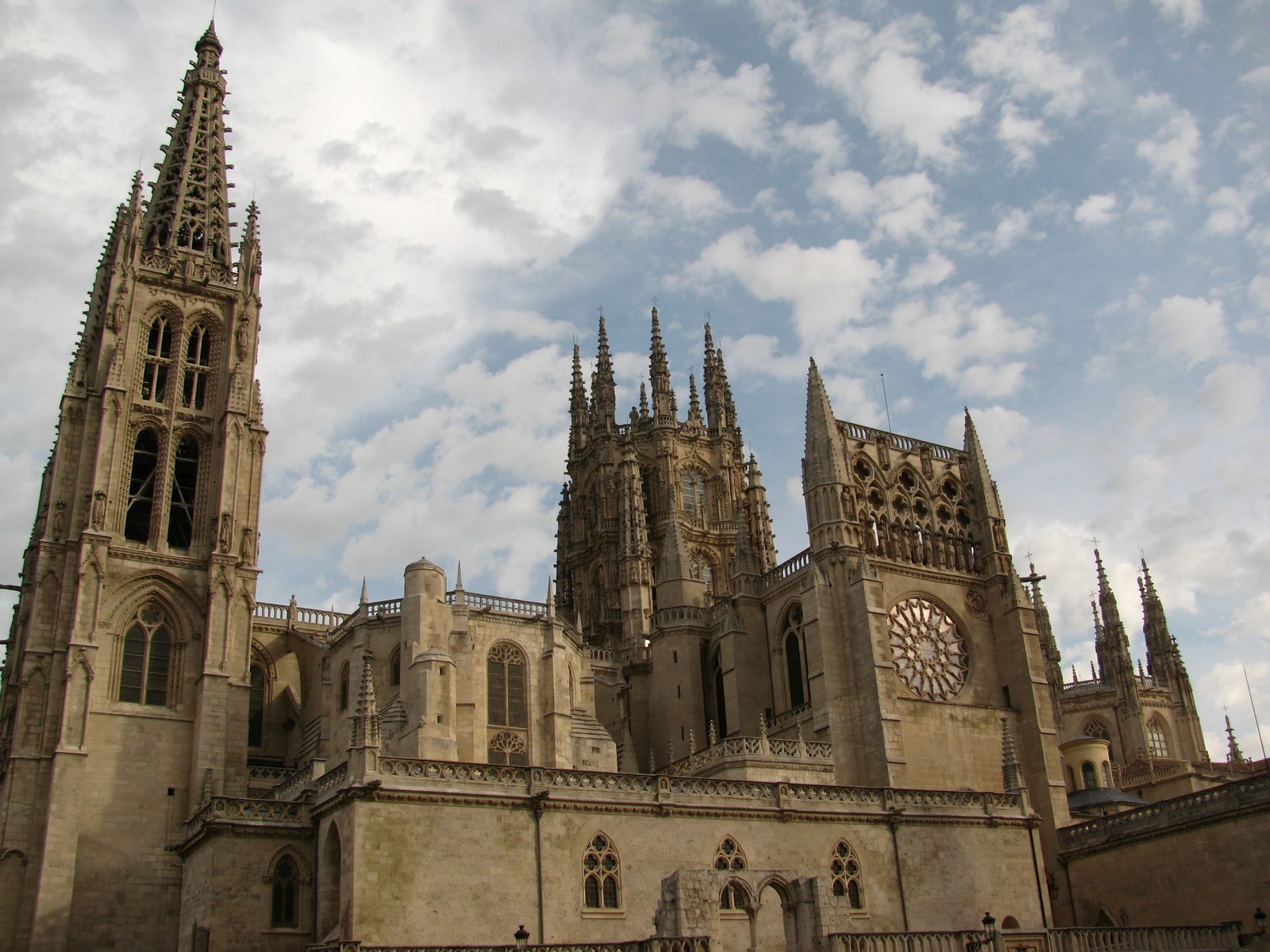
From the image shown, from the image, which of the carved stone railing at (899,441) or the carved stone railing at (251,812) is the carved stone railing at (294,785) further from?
the carved stone railing at (899,441)

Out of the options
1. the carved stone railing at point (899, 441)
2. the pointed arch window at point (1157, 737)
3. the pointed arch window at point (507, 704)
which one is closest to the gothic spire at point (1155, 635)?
the pointed arch window at point (1157, 737)

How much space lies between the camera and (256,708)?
45469 millimetres

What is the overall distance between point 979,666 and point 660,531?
22.2 metres

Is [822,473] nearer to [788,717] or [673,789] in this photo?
[788,717]

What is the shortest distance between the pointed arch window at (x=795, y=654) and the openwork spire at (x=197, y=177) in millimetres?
26506

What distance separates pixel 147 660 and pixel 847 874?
23.6 m

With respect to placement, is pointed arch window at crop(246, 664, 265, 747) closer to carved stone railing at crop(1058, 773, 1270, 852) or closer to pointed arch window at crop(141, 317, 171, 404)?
pointed arch window at crop(141, 317, 171, 404)

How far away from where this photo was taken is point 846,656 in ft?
140

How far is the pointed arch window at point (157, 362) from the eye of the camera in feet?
145

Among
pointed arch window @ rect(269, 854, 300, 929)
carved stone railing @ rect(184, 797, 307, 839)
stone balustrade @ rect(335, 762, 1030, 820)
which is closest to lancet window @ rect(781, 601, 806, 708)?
stone balustrade @ rect(335, 762, 1030, 820)

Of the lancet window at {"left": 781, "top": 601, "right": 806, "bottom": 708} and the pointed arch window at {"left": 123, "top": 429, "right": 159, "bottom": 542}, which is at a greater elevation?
the pointed arch window at {"left": 123, "top": 429, "right": 159, "bottom": 542}

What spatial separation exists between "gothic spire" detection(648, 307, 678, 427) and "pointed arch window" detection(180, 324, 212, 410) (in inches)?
1097

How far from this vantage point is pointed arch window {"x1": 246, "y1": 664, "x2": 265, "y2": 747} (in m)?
45.0

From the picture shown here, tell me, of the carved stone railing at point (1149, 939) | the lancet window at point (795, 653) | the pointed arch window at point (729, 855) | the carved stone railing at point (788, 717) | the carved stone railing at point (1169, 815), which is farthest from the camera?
the lancet window at point (795, 653)
